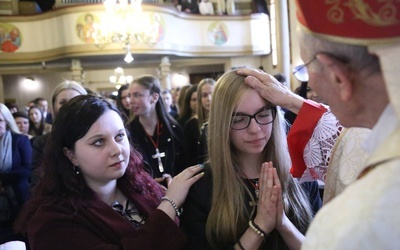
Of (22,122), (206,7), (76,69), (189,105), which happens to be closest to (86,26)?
(76,69)

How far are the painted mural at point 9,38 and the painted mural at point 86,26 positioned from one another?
78.6 inches

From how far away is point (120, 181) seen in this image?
1.71 meters

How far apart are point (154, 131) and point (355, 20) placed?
277cm

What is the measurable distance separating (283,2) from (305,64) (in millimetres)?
9465

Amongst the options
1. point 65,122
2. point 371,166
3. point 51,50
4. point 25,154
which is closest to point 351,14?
point 371,166

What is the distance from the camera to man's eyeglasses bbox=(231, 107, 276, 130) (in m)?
1.48

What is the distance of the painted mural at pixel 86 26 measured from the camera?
10398 millimetres

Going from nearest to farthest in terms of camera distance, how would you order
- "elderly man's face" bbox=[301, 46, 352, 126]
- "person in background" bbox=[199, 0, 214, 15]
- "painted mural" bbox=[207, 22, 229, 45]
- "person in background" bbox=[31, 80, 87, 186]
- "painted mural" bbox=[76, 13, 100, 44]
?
1. "elderly man's face" bbox=[301, 46, 352, 126]
2. "person in background" bbox=[31, 80, 87, 186]
3. "painted mural" bbox=[76, 13, 100, 44]
4. "painted mural" bbox=[207, 22, 229, 45]
5. "person in background" bbox=[199, 0, 214, 15]

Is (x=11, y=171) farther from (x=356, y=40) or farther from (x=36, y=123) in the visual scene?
(x=356, y=40)

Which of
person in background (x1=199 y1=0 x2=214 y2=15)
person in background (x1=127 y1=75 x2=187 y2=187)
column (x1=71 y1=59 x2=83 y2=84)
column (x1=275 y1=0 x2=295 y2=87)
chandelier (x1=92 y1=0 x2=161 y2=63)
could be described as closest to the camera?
person in background (x1=127 y1=75 x2=187 y2=187)

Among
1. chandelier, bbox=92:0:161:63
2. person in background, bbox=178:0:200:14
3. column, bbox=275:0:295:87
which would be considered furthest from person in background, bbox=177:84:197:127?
person in background, bbox=178:0:200:14

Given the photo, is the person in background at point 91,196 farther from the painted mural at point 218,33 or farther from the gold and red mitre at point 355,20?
the painted mural at point 218,33

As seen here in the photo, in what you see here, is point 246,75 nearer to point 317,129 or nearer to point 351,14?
point 317,129

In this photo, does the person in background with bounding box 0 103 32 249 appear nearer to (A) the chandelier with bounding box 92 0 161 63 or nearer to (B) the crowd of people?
(B) the crowd of people
